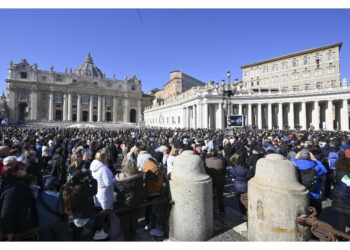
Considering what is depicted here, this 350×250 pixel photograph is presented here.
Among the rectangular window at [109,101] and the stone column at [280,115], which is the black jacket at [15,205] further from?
the rectangular window at [109,101]

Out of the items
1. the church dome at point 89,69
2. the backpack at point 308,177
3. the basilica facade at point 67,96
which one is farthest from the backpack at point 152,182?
the church dome at point 89,69

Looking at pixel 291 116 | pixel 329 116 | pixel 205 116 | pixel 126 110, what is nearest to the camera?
pixel 329 116

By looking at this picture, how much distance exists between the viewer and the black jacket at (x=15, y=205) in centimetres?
262

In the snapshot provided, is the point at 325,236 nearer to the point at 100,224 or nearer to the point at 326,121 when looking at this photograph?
the point at 100,224

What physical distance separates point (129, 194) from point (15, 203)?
1632mm

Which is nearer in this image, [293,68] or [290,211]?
[290,211]

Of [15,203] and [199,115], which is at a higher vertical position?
[199,115]

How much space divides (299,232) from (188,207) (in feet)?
5.50

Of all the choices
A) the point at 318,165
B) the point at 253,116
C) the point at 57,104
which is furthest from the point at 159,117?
the point at 318,165

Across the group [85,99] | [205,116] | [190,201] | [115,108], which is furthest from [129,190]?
[115,108]

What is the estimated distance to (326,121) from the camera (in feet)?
138

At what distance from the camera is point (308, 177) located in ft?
13.1

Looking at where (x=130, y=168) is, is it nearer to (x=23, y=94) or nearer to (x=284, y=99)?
(x=284, y=99)

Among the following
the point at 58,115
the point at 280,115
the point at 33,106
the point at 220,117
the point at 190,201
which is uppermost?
the point at 33,106
